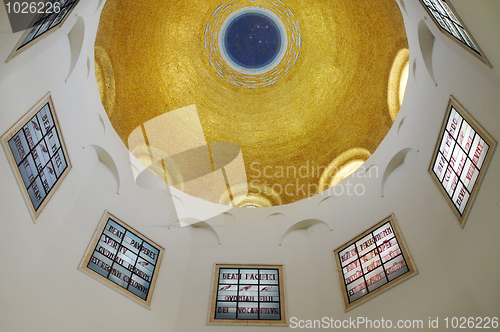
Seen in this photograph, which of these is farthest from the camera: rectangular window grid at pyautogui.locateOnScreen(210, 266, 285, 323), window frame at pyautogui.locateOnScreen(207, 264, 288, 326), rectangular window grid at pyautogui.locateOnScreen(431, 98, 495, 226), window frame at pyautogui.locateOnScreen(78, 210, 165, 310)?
rectangular window grid at pyautogui.locateOnScreen(210, 266, 285, 323)

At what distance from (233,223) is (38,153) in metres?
6.87

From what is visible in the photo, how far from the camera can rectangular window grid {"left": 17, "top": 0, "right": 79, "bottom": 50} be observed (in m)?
7.98

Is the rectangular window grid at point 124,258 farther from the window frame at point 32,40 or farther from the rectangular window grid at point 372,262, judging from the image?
the rectangular window grid at point 372,262

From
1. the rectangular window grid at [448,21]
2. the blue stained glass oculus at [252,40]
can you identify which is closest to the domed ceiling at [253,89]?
the blue stained glass oculus at [252,40]

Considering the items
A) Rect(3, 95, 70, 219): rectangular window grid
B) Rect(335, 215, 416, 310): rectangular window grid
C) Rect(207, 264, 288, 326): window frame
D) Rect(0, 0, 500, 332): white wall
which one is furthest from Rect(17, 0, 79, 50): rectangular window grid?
Rect(335, 215, 416, 310): rectangular window grid

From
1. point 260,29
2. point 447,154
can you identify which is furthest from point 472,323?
point 260,29

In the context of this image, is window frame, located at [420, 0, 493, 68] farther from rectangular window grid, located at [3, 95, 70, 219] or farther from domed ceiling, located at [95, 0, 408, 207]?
rectangular window grid, located at [3, 95, 70, 219]

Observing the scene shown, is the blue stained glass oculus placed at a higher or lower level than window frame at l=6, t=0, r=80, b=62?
higher

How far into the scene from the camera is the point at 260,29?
685 inches

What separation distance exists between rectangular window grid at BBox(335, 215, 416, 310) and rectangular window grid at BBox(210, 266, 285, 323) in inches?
77.9

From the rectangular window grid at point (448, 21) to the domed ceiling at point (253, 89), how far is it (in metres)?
5.50

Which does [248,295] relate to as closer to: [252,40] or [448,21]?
[448,21]

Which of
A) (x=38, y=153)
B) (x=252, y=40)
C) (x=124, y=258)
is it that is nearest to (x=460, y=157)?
(x=124, y=258)

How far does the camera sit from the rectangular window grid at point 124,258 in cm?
1057
